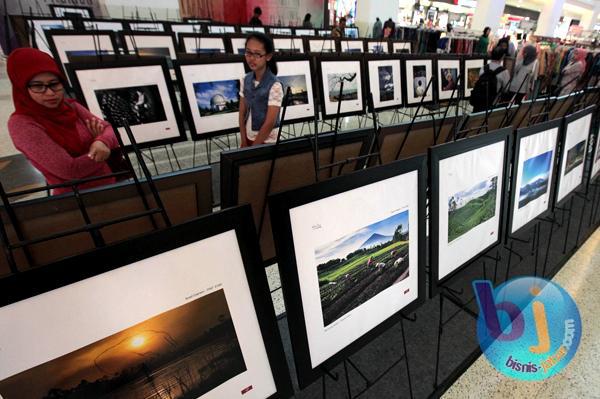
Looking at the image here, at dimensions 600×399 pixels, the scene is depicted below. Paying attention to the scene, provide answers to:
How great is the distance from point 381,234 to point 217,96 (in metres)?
1.87

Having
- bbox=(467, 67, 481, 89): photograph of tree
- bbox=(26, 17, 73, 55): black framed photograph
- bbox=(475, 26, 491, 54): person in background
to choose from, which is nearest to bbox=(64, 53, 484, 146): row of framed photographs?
bbox=(467, 67, 481, 89): photograph of tree

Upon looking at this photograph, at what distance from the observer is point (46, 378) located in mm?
381

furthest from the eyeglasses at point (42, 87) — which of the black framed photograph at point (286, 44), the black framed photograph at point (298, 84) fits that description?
the black framed photograph at point (286, 44)

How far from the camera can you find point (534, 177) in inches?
45.4

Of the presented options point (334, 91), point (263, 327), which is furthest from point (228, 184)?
point (334, 91)

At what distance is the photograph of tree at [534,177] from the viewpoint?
3.61 feet

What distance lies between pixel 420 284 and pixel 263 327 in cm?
46

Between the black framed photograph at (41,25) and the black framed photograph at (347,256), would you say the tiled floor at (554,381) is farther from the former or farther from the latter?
the black framed photograph at (41,25)

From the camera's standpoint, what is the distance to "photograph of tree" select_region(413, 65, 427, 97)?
10.7ft

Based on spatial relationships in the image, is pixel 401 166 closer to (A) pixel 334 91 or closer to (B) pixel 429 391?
(B) pixel 429 391

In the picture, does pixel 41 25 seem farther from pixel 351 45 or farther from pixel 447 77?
pixel 447 77

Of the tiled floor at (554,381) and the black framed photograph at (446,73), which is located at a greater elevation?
the black framed photograph at (446,73)

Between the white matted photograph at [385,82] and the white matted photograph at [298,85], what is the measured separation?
704 mm

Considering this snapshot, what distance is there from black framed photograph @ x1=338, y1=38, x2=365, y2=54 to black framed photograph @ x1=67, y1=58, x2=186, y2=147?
3476 millimetres
